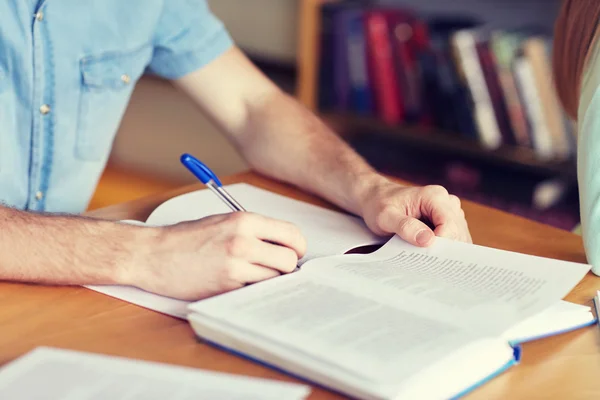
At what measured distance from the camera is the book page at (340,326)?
24.9 inches

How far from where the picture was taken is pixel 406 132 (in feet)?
7.59

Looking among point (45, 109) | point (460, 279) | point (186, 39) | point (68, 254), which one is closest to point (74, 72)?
point (45, 109)

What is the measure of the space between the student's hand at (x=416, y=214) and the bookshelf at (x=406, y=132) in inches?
46.2

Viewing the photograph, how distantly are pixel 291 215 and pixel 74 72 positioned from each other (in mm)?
419

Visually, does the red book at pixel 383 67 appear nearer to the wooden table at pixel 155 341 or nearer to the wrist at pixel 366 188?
the wrist at pixel 366 188

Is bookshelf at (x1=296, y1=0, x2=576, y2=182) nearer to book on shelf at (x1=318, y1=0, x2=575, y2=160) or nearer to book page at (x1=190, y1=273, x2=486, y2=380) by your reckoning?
book on shelf at (x1=318, y1=0, x2=575, y2=160)

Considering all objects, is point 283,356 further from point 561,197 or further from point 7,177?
point 561,197

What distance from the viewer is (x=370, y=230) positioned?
1019 millimetres

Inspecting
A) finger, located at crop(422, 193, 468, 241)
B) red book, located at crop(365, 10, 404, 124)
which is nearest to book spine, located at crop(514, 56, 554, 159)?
red book, located at crop(365, 10, 404, 124)

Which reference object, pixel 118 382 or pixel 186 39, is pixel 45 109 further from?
pixel 118 382

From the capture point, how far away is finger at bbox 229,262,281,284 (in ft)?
2.57

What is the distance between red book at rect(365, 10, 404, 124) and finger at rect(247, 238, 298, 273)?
1.56 metres

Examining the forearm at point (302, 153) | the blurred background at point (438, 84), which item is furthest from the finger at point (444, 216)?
the blurred background at point (438, 84)

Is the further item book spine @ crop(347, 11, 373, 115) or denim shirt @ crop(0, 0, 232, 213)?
book spine @ crop(347, 11, 373, 115)
